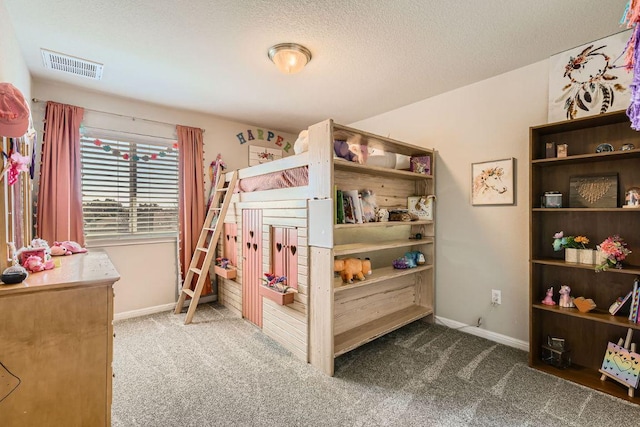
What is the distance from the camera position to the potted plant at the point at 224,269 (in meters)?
3.31

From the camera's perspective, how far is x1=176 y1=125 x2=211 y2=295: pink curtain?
11.3 ft

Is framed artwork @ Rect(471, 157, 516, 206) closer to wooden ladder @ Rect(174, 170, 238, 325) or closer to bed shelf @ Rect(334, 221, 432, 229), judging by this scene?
bed shelf @ Rect(334, 221, 432, 229)

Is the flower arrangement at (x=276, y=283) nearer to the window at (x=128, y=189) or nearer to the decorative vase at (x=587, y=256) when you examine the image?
the window at (x=128, y=189)

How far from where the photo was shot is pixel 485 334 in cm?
271

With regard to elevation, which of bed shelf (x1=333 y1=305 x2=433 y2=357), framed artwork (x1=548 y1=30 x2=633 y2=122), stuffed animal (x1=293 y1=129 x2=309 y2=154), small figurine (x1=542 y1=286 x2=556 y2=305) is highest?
framed artwork (x1=548 y1=30 x2=633 y2=122)

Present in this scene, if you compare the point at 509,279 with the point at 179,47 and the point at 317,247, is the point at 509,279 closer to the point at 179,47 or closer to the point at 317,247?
the point at 317,247

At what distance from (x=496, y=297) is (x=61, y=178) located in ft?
13.9

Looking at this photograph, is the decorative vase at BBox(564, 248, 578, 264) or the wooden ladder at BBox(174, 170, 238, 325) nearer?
the decorative vase at BBox(564, 248, 578, 264)

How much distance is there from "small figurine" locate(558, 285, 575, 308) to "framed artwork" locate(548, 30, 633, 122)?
1283 mm

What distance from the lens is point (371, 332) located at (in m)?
2.48

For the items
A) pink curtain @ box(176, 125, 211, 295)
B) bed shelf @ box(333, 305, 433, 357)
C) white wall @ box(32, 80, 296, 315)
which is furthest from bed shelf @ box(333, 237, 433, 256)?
white wall @ box(32, 80, 296, 315)

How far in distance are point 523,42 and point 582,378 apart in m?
2.44

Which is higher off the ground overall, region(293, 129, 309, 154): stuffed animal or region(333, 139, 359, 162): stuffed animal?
region(293, 129, 309, 154): stuffed animal

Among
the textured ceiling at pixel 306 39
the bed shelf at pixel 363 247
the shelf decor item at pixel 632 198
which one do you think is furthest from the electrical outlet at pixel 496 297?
the textured ceiling at pixel 306 39
